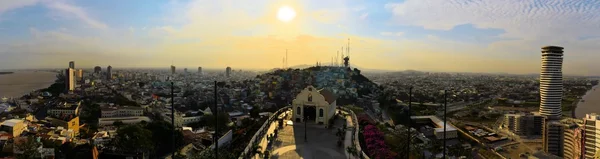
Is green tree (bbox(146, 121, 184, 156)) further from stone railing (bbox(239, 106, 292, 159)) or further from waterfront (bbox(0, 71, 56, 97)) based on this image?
waterfront (bbox(0, 71, 56, 97))

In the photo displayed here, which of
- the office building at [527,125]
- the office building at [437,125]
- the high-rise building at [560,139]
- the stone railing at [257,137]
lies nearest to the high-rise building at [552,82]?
the office building at [527,125]

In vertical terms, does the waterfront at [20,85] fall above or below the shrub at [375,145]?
below

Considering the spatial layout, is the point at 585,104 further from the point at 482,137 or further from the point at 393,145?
the point at 393,145

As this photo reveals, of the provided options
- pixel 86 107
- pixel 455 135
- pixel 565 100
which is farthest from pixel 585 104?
pixel 86 107

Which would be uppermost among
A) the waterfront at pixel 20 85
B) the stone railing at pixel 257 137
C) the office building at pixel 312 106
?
the office building at pixel 312 106

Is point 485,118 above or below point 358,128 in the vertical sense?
below

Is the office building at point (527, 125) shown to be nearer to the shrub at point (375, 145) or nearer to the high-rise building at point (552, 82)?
the high-rise building at point (552, 82)

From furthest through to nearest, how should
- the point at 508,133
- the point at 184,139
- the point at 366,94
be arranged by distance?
1. the point at 366,94
2. the point at 508,133
3. the point at 184,139

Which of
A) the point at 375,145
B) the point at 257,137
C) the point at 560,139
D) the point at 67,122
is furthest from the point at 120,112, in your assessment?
the point at 560,139
